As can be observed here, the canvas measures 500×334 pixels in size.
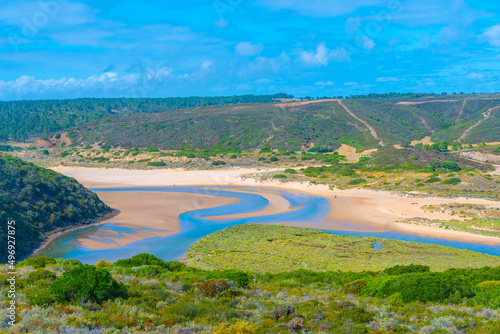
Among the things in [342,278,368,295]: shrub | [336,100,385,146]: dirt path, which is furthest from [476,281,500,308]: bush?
[336,100,385,146]: dirt path

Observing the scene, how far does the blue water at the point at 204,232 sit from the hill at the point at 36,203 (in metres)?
1.67

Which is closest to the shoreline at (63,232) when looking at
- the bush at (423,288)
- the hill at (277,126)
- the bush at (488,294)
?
the bush at (423,288)

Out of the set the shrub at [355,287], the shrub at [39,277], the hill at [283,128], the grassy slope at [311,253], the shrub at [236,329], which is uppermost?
the hill at [283,128]

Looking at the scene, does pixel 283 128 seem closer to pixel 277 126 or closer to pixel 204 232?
pixel 277 126

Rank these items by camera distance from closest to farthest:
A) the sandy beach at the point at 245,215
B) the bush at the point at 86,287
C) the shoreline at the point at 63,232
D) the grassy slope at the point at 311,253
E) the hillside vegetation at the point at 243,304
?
the hillside vegetation at the point at 243,304 < the bush at the point at 86,287 < the grassy slope at the point at 311,253 < the shoreline at the point at 63,232 < the sandy beach at the point at 245,215

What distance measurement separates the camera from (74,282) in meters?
10.3

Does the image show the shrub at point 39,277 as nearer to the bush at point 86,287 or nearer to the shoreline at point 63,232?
the bush at point 86,287

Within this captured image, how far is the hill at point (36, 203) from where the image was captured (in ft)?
80.8

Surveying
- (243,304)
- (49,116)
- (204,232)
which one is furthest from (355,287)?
(49,116)

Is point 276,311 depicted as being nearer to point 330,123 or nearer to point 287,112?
point 330,123

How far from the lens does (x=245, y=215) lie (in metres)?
34.4

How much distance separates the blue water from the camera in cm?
2375

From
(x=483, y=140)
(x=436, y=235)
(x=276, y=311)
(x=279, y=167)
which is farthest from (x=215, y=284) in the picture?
A: (x=483, y=140)

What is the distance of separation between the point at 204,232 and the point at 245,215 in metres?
6.40
